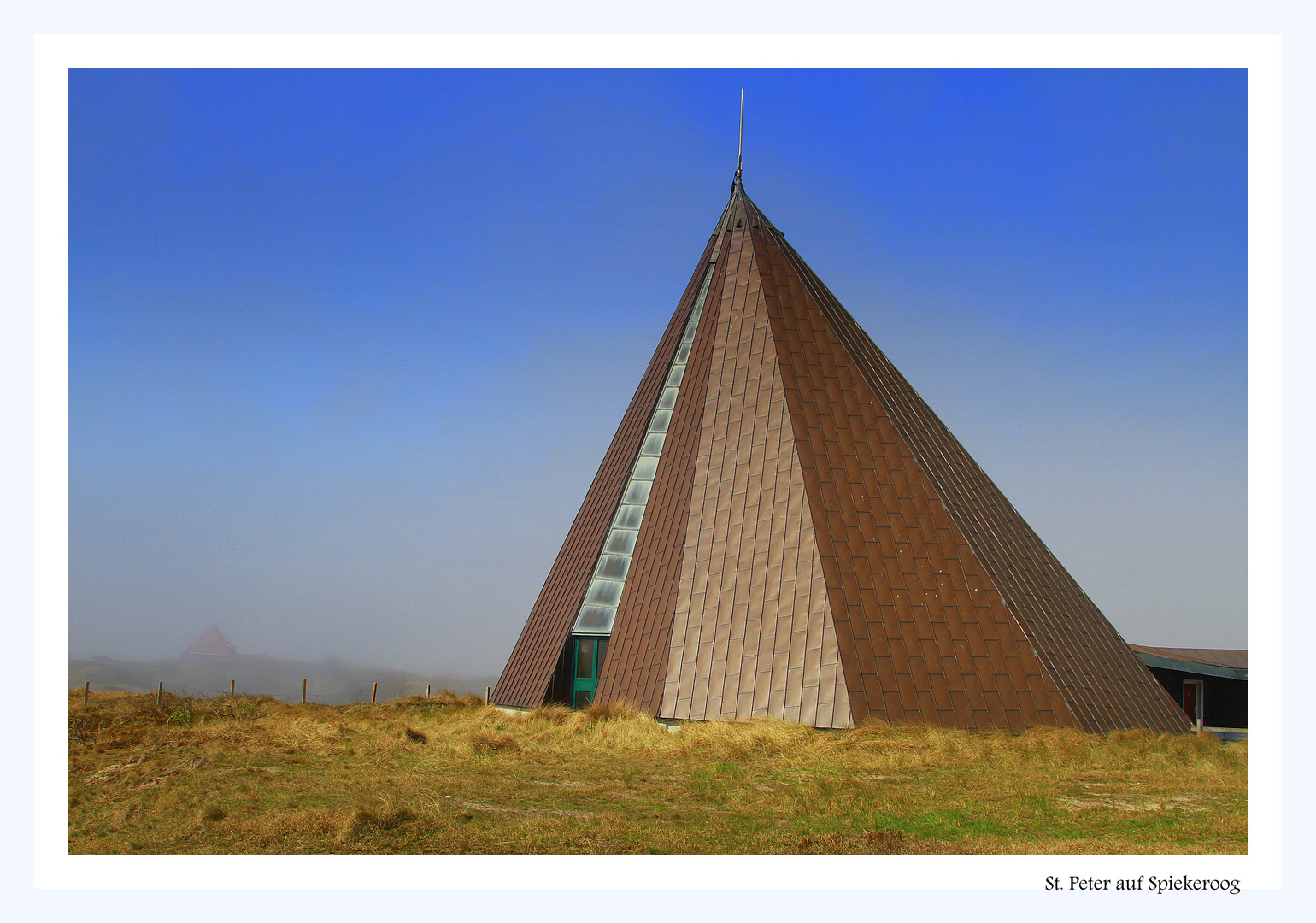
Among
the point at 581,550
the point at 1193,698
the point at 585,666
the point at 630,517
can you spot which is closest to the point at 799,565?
the point at 630,517

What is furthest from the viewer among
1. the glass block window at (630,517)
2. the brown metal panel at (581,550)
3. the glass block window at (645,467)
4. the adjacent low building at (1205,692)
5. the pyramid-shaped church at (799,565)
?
the adjacent low building at (1205,692)

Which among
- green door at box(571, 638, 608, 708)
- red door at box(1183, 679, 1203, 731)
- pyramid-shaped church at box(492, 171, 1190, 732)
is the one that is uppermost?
pyramid-shaped church at box(492, 171, 1190, 732)

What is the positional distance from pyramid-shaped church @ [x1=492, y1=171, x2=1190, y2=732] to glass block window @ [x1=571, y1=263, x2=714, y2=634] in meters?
0.05

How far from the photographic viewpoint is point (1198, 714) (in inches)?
1394

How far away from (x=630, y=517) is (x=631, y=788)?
12.4 meters

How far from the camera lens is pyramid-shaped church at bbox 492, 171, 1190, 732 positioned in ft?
69.1

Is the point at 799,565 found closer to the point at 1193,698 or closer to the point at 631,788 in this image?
the point at 631,788

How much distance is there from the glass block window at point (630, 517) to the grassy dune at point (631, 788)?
3043 mm

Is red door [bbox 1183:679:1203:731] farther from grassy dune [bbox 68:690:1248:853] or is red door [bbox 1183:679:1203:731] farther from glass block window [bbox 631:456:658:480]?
glass block window [bbox 631:456:658:480]

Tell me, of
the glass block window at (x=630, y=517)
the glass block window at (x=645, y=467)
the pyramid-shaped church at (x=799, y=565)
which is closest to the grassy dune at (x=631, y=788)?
the pyramid-shaped church at (x=799, y=565)

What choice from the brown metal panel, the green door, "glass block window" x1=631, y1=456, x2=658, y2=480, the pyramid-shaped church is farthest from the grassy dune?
"glass block window" x1=631, y1=456, x2=658, y2=480

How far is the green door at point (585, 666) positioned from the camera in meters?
26.0

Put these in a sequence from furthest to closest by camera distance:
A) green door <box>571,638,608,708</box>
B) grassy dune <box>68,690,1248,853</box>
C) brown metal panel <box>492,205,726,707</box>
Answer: brown metal panel <box>492,205,726,707</box> → green door <box>571,638,608,708</box> → grassy dune <box>68,690,1248,853</box>

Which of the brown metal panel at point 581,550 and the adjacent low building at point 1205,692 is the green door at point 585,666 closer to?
the brown metal panel at point 581,550
